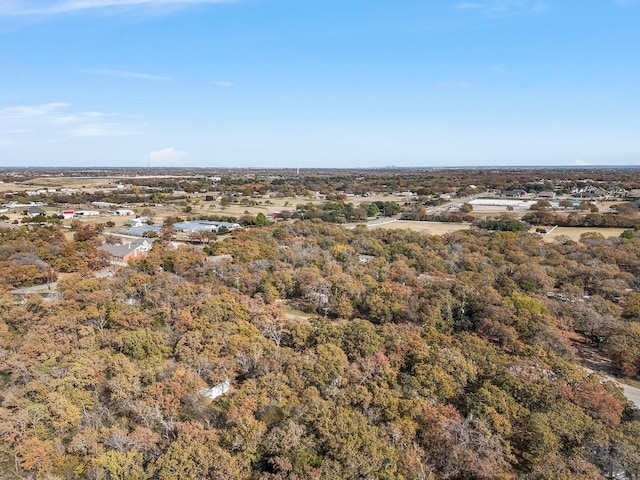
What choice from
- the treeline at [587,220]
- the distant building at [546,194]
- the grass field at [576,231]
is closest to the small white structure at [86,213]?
the grass field at [576,231]

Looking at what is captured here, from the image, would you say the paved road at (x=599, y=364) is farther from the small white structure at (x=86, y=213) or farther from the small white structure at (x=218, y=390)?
the small white structure at (x=86, y=213)

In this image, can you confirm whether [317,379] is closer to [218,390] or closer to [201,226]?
[218,390]

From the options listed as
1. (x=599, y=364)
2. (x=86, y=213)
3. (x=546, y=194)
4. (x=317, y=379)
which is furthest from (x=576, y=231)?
(x=86, y=213)

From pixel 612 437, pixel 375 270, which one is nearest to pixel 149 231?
pixel 375 270

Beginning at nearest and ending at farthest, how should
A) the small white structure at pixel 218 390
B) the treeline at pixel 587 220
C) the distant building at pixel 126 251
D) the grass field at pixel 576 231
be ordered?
the small white structure at pixel 218 390, the distant building at pixel 126 251, the grass field at pixel 576 231, the treeline at pixel 587 220

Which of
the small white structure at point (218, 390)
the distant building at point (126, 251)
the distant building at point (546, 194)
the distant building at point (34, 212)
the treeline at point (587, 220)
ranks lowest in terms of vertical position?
A: the small white structure at point (218, 390)

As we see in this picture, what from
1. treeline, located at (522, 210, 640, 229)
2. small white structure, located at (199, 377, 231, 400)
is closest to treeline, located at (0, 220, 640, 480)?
small white structure, located at (199, 377, 231, 400)

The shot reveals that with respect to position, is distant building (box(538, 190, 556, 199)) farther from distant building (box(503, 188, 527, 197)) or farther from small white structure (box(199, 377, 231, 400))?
small white structure (box(199, 377, 231, 400))

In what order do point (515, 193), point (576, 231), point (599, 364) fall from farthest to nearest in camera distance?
1. point (515, 193)
2. point (576, 231)
3. point (599, 364)
